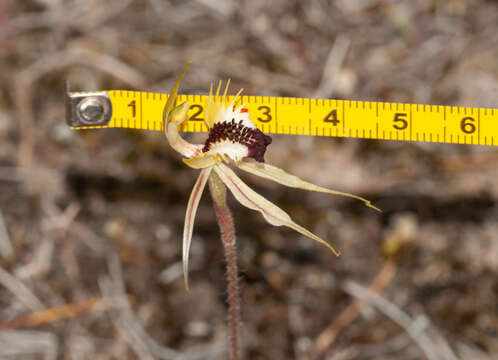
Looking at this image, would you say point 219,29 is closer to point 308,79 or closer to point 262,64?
point 262,64

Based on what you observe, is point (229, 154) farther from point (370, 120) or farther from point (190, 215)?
point (370, 120)

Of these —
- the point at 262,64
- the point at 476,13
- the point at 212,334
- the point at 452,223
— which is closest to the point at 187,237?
the point at 212,334

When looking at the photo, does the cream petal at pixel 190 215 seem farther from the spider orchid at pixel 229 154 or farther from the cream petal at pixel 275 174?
the cream petal at pixel 275 174

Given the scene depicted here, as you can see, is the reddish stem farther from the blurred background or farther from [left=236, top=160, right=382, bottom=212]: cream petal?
the blurred background

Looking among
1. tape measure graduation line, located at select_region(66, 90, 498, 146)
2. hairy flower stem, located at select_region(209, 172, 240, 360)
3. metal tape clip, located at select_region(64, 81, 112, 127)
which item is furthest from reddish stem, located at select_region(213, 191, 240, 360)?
metal tape clip, located at select_region(64, 81, 112, 127)

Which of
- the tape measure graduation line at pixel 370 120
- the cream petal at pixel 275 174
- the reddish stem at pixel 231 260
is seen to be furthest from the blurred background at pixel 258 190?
the cream petal at pixel 275 174

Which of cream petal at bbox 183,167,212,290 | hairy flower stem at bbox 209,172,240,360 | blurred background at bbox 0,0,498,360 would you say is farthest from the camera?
blurred background at bbox 0,0,498,360
